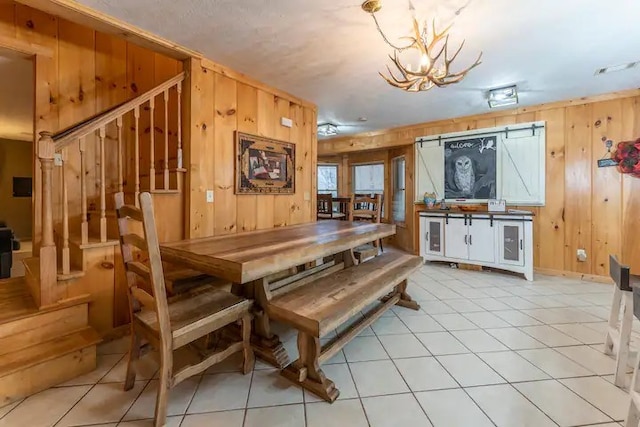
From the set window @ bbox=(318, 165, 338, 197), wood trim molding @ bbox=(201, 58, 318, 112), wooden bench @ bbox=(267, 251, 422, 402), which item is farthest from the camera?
window @ bbox=(318, 165, 338, 197)

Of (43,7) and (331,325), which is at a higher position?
(43,7)

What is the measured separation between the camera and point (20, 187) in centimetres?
693

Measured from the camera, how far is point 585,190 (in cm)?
378

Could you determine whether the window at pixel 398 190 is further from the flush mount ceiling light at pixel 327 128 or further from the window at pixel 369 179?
the flush mount ceiling light at pixel 327 128

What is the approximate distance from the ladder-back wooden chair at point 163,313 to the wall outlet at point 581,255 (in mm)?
4399

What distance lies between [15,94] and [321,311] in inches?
A: 196

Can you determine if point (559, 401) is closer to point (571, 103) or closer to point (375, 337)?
point (375, 337)

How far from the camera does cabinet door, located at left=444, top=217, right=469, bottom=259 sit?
4.24m

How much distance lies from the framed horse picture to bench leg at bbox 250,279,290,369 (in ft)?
4.95

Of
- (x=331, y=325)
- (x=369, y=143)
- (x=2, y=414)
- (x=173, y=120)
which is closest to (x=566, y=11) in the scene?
(x=331, y=325)

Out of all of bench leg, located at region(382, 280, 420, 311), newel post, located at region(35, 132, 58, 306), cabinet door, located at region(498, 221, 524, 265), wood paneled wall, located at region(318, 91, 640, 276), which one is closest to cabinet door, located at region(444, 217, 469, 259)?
cabinet door, located at region(498, 221, 524, 265)

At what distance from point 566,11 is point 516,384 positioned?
2.52 m

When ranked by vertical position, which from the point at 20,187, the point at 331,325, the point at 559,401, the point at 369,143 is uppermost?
the point at 369,143

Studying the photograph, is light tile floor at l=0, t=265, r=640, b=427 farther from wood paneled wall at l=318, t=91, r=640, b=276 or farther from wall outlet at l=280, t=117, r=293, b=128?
wall outlet at l=280, t=117, r=293, b=128
